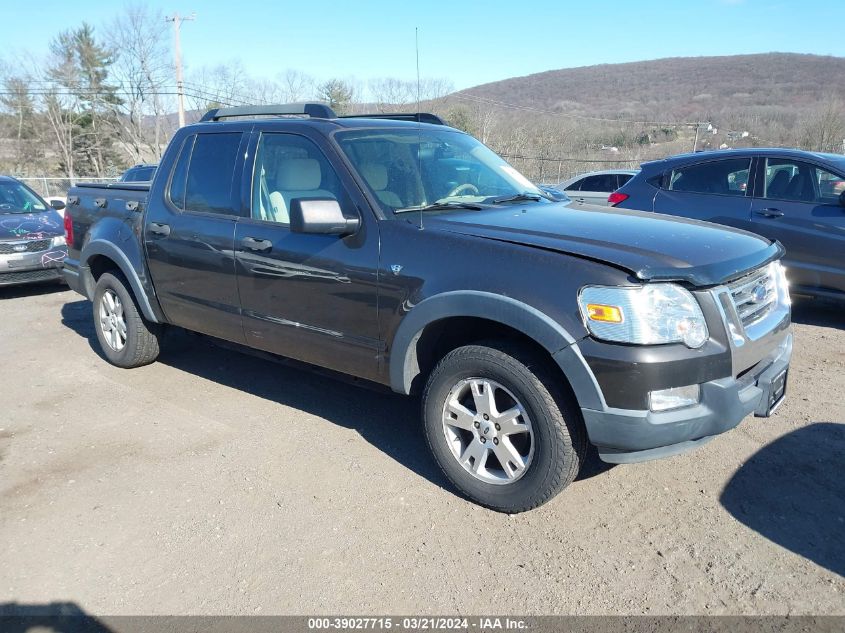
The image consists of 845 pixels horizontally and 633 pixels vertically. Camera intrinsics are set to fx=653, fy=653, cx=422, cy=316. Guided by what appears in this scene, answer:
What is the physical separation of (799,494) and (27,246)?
29.3ft

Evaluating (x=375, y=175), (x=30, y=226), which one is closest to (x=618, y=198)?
(x=375, y=175)

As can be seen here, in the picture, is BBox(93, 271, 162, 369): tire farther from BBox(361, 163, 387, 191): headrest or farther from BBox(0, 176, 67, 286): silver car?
BBox(0, 176, 67, 286): silver car

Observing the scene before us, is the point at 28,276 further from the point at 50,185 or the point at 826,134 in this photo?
the point at 826,134

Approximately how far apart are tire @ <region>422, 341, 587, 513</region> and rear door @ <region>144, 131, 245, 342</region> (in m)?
1.72

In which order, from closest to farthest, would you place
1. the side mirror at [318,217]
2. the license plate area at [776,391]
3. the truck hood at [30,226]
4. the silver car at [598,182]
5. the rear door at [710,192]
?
the license plate area at [776,391] < the side mirror at [318,217] < the rear door at [710,192] < the truck hood at [30,226] < the silver car at [598,182]

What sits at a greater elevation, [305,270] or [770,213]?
[305,270]

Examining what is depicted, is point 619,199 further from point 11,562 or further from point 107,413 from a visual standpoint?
point 11,562

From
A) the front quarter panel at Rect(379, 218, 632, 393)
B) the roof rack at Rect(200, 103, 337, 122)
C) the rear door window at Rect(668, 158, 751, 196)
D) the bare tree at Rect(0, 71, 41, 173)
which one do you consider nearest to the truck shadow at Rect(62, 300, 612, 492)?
the front quarter panel at Rect(379, 218, 632, 393)

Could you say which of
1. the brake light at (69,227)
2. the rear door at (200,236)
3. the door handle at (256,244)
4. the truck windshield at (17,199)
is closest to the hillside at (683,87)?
the truck windshield at (17,199)

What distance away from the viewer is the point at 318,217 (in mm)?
3420

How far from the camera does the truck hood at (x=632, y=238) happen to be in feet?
9.32

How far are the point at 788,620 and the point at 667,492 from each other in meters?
0.97

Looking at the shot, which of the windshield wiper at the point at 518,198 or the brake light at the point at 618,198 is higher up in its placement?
the windshield wiper at the point at 518,198

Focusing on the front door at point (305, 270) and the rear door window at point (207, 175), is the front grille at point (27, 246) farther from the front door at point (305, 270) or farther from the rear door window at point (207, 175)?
the front door at point (305, 270)
